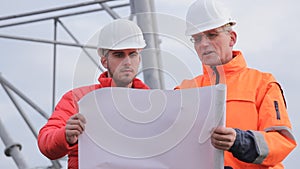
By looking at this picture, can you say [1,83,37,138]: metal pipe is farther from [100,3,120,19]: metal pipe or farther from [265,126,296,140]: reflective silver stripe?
[265,126,296,140]: reflective silver stripe

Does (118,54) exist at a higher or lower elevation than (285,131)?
higher

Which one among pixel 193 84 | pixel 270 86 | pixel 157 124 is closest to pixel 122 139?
pixel 157 124

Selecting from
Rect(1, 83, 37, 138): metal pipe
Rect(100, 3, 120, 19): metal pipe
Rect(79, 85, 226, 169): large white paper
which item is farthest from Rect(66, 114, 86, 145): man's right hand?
Rect(1, 83, 37, 138): metal pipe

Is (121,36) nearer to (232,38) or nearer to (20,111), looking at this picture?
(232,38)

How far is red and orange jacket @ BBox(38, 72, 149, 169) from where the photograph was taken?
358cm

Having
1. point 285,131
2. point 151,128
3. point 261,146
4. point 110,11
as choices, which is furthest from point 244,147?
point 110,11

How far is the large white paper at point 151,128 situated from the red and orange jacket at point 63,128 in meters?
0.12

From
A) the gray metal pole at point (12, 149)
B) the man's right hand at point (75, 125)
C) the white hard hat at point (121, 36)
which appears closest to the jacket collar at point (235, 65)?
the white hard hat at point (121, 36)

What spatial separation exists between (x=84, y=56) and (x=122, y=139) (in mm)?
404

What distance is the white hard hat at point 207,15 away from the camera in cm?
390

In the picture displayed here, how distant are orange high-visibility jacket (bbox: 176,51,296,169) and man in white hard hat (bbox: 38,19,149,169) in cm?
32

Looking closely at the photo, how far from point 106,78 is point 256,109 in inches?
29.0

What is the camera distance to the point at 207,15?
4.00 meters

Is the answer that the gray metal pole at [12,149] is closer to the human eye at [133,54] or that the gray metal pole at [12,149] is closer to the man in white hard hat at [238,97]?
the man in white hard hat at [238,97]
